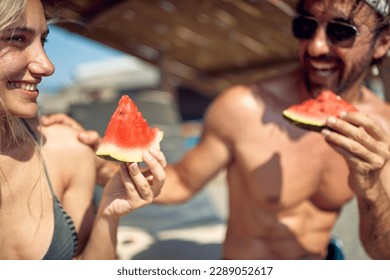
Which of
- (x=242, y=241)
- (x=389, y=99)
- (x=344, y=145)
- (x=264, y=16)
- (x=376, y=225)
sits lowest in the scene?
(x=242, y=241)

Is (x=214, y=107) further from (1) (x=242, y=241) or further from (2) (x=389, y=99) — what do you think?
(2) (x=389, y=99)

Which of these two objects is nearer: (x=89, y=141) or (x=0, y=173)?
(x=0, y=173)

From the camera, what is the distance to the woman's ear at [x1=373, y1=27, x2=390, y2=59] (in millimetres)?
2930

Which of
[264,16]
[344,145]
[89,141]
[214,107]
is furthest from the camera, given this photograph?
[264,16]

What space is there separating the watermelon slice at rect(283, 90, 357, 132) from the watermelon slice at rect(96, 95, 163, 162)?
79 cm

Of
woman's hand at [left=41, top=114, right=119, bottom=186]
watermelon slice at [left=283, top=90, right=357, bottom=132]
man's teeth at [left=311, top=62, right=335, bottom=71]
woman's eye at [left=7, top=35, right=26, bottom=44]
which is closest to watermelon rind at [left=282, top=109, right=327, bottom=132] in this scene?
watermelon slice at [left=283, top=90, right=357, bottom=132]

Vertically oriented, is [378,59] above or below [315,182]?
above

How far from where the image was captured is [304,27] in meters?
2.80

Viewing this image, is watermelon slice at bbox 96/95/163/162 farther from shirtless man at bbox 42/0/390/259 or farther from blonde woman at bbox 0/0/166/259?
shirtless man at bbox 42/0/390/259

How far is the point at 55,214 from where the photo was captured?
229 centimetres

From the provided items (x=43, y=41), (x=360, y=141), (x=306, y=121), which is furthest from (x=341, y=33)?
(x=43, y=41)

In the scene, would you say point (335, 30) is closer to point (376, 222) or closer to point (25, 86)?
point (376, 222)
